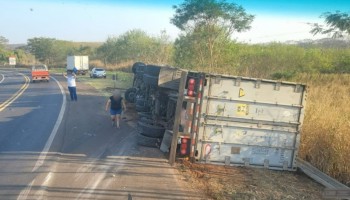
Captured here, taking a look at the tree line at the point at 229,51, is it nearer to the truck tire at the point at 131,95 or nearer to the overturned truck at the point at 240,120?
the truck tire at the point at 131,95

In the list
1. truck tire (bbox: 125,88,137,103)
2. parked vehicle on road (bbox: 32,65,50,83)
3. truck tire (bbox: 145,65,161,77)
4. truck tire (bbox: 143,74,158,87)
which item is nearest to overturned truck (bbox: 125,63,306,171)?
truck tire (bbox: 143,74,158,87)

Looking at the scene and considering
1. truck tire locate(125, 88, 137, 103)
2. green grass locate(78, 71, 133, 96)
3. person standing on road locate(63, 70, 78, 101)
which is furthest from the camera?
green grass locate(78, 71, 133, 96)

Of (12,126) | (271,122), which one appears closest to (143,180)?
(271,122)

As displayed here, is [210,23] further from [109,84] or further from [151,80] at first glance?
[151,80]

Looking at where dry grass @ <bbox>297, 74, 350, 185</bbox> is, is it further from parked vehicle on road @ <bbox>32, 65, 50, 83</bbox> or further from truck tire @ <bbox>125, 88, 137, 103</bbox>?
parked vehicle on road @ <bbox>32, 65, 50, 83</bbox>

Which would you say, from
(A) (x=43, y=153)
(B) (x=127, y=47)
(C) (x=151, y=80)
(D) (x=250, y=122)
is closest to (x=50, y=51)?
(B) (x=127, y=47)

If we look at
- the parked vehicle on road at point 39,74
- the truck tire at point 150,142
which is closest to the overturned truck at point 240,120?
the truck tire at point 150,142

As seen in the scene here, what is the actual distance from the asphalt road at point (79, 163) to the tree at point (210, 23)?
52.5 ft

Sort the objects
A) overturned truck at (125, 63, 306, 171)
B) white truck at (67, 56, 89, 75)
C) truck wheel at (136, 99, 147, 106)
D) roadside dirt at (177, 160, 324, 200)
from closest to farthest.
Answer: roadside dirt at (177, 160, 324, 200) → overturned truck at (125, 63, 306, 171) → truck wheel at (136, 99, 147, 106) → white truck at (67, 56, 89, 75)

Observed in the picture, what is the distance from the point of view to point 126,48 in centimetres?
7269

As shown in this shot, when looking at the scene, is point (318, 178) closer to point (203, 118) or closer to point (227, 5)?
point (203, 118)

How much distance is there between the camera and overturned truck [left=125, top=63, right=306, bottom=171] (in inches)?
336

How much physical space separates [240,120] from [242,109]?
0.85 ft

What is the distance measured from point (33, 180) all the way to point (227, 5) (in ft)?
82.0
